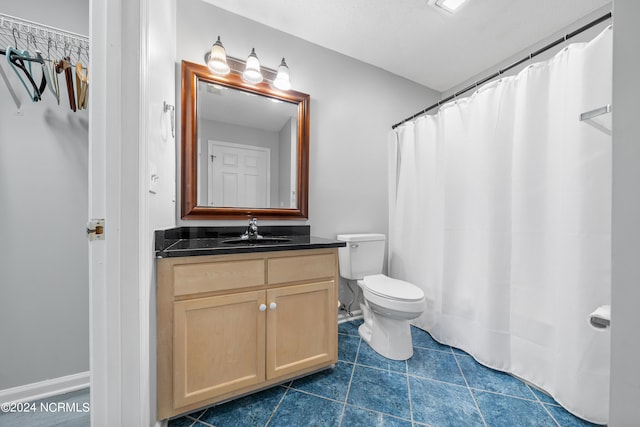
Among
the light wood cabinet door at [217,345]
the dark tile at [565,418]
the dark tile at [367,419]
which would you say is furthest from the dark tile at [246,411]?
the dark tile at [565,418]

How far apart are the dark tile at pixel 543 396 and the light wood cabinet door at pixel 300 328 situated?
1.08 m

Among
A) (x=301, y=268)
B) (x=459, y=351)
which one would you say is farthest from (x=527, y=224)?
(x=301, y=268)

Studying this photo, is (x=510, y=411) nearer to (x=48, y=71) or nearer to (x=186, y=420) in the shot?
(x=186, y=420)

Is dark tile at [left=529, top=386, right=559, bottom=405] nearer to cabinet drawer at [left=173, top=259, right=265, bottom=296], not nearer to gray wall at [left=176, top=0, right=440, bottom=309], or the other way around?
gray wall at [left=176, top=0, right=440, bottom=309]

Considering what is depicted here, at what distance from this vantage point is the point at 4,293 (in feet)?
3.61

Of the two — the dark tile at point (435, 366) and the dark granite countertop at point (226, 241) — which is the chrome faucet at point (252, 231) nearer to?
the dark granite countertop at point (226, 241)

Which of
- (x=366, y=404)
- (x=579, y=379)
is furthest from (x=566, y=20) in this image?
(x=366, y=404)

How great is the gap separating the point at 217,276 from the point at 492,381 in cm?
164

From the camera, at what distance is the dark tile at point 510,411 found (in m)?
1.04

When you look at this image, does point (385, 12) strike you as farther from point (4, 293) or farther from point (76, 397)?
point (76, 397)

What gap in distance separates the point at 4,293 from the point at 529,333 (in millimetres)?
2751

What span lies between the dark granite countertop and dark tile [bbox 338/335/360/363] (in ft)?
2.63

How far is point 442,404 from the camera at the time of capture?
114 centimetres

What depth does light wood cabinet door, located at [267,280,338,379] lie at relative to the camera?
1166 mm
